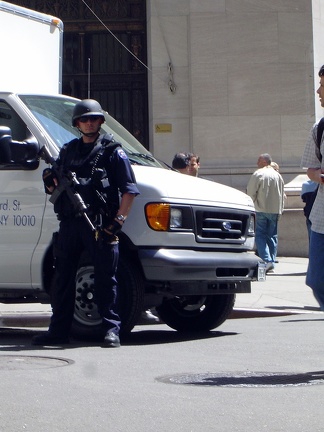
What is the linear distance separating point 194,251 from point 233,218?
584 mm

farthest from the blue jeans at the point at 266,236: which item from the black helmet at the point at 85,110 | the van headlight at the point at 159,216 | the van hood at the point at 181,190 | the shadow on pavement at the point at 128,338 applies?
the black helmet at the point at 85,110

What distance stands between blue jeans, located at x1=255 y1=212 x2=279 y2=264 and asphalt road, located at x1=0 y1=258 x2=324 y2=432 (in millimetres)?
5374

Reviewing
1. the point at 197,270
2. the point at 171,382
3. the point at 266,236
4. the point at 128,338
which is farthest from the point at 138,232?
the point at 266,236

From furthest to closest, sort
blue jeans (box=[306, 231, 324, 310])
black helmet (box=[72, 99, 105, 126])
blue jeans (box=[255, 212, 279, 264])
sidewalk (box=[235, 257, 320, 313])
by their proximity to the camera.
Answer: blue jeans (box=[255, 212, 279, 264]) < sidewalk (box=[235, 257, 320, 313]) < black helmet (box=[72, 99, 105, 126]) < blue jeans (box=[306, 231, 324, 310])

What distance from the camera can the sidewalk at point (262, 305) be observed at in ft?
35.2

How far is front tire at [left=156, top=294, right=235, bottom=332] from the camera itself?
959cm

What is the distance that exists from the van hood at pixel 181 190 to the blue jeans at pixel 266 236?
631 centimetres

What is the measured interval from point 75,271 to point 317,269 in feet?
8.46

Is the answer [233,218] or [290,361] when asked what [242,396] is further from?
[233,218]

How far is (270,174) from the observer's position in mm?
15961

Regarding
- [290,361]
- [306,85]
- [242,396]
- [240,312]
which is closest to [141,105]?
[306,85]

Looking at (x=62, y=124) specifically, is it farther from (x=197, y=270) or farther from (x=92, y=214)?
(x=197, y=270)

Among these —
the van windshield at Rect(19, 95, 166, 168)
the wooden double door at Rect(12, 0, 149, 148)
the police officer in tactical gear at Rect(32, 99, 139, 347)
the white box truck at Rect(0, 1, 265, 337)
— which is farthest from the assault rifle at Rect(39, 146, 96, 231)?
the wooden double door at Rect(12, 0, 149, 148)

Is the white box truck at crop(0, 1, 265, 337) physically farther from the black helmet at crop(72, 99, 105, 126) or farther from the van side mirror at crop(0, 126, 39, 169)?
the black helmet at crop(72, 99, 105, 126)
